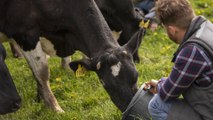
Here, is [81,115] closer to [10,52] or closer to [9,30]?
[9,30]

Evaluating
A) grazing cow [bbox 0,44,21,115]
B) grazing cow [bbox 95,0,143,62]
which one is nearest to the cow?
grazing cow [bbox 0,44,21,115]

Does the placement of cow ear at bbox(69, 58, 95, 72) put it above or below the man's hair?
below

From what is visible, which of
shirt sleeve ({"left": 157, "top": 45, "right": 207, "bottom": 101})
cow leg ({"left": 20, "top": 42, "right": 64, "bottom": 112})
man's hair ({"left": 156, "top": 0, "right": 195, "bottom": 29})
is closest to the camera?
shirt sleeve ({"left": 157, "top": 45, "right": 207, "bottom": 101})

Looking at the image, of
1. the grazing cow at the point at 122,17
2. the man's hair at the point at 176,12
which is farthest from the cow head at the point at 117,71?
the grazing cow at the point at 122,17

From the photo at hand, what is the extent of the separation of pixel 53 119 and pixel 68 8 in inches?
59.3

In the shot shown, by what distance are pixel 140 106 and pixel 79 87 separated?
8.04ft

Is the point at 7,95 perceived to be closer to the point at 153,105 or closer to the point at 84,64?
the point at 84,64

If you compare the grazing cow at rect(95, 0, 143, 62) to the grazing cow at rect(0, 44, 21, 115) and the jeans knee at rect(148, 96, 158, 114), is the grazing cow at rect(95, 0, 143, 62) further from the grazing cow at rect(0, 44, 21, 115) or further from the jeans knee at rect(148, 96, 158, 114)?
the jeans knee at rect(148, 96, 158, 114)

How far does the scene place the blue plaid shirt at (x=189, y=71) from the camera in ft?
12.7

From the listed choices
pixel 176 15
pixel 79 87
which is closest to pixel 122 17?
pixel 79 87

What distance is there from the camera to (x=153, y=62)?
8.11 m

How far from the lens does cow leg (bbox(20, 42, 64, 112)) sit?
6.25m

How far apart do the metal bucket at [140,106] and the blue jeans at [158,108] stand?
13 cm

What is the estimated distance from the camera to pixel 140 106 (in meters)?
4.59
